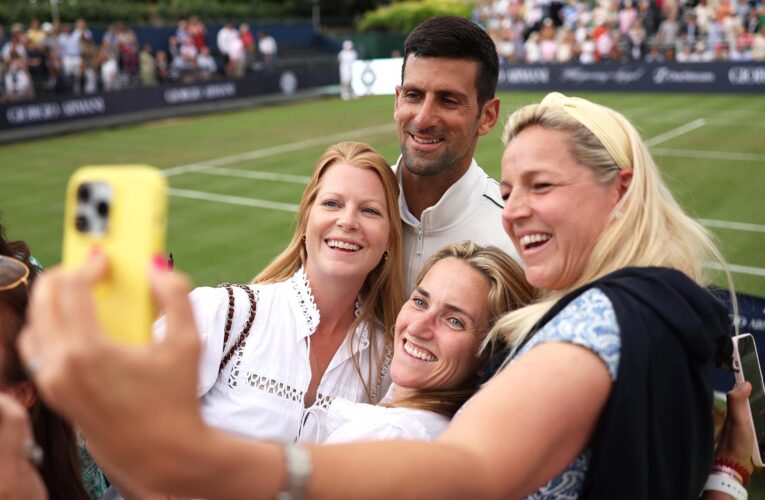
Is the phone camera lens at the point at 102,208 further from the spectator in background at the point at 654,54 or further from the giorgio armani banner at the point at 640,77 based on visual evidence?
the spectator in background at the point at 654,54

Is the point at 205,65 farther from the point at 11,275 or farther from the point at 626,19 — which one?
the point at 11,275

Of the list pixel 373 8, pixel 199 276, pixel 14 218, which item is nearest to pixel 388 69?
pixel 14 218

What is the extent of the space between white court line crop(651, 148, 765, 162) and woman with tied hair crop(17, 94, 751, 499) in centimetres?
1404

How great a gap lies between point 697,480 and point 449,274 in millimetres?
1163

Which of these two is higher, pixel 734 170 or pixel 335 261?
pixel 335 261

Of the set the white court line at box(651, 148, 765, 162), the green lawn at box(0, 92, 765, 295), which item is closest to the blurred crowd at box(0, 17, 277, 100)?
the green lawn at box(0, 92, 765, 295)

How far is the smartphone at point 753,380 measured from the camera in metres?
2.50

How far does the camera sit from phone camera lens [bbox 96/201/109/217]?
122cm

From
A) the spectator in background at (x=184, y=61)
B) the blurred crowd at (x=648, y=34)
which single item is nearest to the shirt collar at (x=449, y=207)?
the spectator in background at (x=184, y=61)

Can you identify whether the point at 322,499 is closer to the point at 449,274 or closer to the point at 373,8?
the point at 449,274

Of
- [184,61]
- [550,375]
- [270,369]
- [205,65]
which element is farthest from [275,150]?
[550,375]

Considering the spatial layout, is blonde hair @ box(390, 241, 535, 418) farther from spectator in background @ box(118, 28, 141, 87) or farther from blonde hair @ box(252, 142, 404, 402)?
spectator in background @ box(118, 28, 141, 87)

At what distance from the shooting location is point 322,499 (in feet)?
4.44

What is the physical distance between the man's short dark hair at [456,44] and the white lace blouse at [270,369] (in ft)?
5.31
